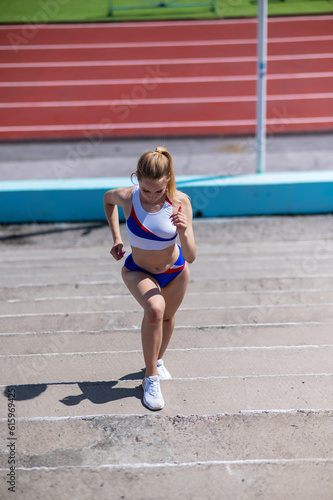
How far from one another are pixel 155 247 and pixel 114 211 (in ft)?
1.25

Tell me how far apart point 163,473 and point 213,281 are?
2.59 meters

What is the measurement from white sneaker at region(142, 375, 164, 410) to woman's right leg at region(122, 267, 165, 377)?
0.14 feet

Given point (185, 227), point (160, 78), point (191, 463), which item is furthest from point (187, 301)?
point (160, 78)

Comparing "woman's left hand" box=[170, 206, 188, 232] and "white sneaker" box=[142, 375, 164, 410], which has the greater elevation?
"woman's left hand" box=[170, 206, 188, 232]

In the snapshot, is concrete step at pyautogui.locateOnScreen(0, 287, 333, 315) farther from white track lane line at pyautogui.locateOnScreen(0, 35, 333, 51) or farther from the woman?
white track lane line at pyautogui.locateOnScreen(0, 35, 333, 51)

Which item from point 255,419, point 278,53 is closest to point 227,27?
point 278,53

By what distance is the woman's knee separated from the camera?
3029 millimetres

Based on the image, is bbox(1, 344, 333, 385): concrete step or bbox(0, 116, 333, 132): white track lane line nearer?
bbox(1, 344, 333, 385): concrete step

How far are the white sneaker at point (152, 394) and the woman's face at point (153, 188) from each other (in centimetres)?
94

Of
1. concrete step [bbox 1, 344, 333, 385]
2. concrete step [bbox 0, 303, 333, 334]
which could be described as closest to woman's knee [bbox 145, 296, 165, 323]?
concrete step [bbox 1, 344, 333, 385]

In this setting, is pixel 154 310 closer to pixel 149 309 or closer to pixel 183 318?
pixel 149 309

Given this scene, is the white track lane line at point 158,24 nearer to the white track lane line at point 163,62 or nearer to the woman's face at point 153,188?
the white track lane line at point 163,62

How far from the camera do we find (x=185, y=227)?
2.96 metres

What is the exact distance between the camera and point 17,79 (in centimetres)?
1337
